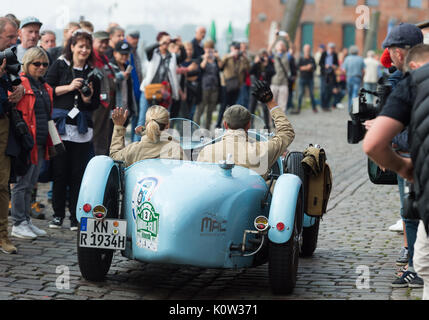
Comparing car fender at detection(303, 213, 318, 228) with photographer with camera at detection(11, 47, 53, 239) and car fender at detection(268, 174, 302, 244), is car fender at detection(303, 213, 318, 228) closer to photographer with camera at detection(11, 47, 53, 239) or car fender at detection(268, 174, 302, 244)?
car fender at detection(268, 174, 302, 244)

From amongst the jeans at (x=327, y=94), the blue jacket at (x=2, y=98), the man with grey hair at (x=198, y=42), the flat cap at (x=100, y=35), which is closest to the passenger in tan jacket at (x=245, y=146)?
the blue jacket at (x=2, y=98)

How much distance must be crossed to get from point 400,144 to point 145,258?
6.99ft

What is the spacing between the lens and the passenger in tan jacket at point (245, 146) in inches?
260

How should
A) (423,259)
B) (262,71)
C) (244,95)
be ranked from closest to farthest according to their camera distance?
(423,259)
(244,95)
(262,71)

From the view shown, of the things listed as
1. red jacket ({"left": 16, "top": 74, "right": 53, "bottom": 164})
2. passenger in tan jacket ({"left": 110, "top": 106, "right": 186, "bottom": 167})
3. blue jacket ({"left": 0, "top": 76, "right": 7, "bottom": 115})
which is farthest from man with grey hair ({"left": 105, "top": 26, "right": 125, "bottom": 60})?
passenger in tan jacket ({"left": 110, "top": 106, "right": 186, "bottom": 167})

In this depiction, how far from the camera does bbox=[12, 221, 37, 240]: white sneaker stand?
836cm

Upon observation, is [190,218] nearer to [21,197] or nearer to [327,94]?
[21,197]

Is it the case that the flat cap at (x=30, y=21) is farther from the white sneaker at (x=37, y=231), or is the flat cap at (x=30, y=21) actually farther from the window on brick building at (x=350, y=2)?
the window on brick building at (x=350, y=2)

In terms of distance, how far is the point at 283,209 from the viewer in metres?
6.19

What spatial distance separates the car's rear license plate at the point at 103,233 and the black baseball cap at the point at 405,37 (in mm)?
2402

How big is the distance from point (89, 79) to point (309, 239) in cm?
313

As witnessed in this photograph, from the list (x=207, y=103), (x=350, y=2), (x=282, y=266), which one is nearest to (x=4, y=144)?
(x=282, y=266)

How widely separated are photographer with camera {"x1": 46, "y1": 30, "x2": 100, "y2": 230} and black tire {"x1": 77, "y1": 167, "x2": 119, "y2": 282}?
2.46 m
